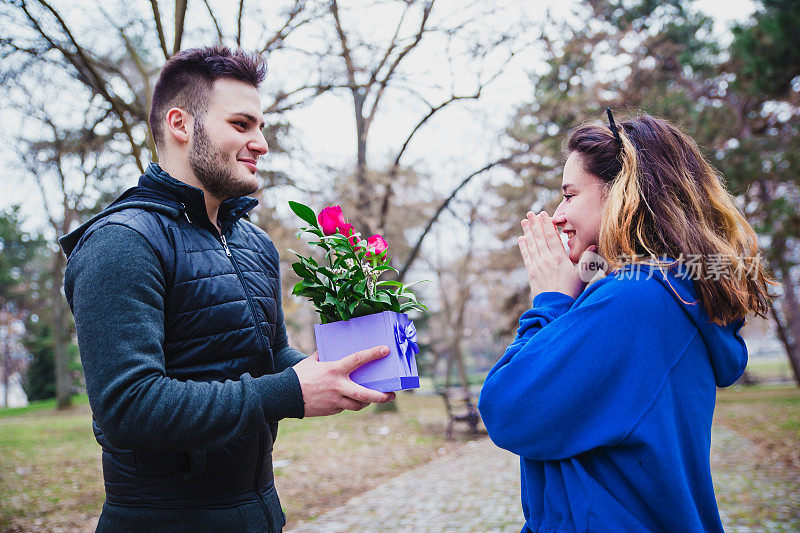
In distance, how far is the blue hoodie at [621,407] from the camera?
59.1 inches

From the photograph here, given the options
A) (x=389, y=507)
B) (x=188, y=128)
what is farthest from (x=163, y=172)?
(x=389, y=507)

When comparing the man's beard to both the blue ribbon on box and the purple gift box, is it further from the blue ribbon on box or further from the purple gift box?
the blue ribbon on box

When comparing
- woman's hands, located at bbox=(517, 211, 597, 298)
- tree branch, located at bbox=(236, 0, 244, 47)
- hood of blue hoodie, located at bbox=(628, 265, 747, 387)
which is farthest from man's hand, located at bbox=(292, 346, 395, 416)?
tree branch, located at bbox=(236, 0, 244, 47)

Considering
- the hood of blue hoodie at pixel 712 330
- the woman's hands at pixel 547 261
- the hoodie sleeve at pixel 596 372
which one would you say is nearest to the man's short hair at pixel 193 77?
the woman's hands at pixel 547 261

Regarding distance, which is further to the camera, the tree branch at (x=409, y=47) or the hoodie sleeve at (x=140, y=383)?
the tree branch at (x=409, y=47)

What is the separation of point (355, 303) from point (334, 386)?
0.93ft

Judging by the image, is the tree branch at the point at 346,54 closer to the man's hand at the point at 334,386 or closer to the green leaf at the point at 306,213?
the green leaf at the point at 306,213

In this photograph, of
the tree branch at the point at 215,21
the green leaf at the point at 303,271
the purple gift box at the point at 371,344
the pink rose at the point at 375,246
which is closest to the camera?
the purple gift box at the point at 371,344

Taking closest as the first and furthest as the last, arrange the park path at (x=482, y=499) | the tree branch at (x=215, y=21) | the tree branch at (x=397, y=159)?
the park path at (x=482, y=499) < the tree branch at (x=215, y=21) < the tree branch at (x=397, y=159)

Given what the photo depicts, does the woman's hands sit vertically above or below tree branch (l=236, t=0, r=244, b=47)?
below

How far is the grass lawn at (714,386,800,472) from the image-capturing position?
9.88 meters

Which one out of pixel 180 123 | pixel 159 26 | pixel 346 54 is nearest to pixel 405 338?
A: pixel 180 123

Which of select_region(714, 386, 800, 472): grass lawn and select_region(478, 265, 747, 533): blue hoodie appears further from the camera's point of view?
select_region(714, 386, 800, 472): grass lawn

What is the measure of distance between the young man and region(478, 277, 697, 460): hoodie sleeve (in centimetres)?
43
